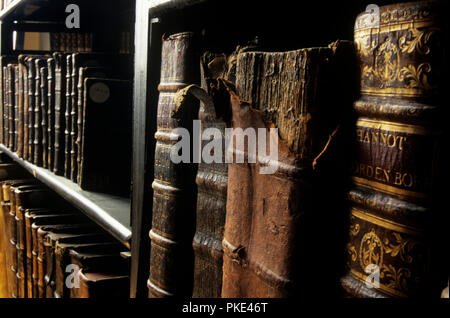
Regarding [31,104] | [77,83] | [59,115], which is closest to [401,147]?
[77,83]

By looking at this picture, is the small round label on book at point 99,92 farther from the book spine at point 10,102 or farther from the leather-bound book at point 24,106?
the book spine at point 10,102

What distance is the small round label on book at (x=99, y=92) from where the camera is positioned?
1190 millimetres

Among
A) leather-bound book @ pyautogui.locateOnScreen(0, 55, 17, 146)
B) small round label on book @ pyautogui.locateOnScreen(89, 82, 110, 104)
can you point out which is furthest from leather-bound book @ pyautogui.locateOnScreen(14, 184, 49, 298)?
small round label on book @ pyautogui.locateOnScreen(89, 82, 110, 104)

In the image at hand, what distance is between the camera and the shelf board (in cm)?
93

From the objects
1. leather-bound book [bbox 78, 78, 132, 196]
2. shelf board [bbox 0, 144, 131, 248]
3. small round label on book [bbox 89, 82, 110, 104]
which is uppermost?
small round label on book [bbox 89, 82, 110, 104]

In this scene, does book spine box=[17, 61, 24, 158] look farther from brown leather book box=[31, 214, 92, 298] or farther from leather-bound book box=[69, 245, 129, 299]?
leather-bound book box=[69, 245, 129, 299]

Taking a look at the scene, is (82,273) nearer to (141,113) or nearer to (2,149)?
(141,113)

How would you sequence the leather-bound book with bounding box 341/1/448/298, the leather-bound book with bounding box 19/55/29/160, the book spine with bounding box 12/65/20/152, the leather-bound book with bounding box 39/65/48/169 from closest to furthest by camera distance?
the leather-bound book with bounding box 341/1/448/298, the leather-bound book with bounding box 39/65/48/169, the leather-bound book with bounding box 19/55/29/160, the book spine with bounding box 12/65/20/152

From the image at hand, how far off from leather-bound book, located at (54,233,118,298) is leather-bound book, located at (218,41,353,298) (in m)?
0.66

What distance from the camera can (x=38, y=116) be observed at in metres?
1.56

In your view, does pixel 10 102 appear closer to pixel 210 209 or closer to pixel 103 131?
pixel 103 131

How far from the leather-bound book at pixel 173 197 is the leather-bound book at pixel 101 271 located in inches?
10.3

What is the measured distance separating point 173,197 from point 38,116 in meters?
1.04

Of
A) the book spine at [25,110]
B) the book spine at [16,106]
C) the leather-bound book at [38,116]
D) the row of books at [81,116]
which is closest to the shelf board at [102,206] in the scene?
the row of books at [81,116]
